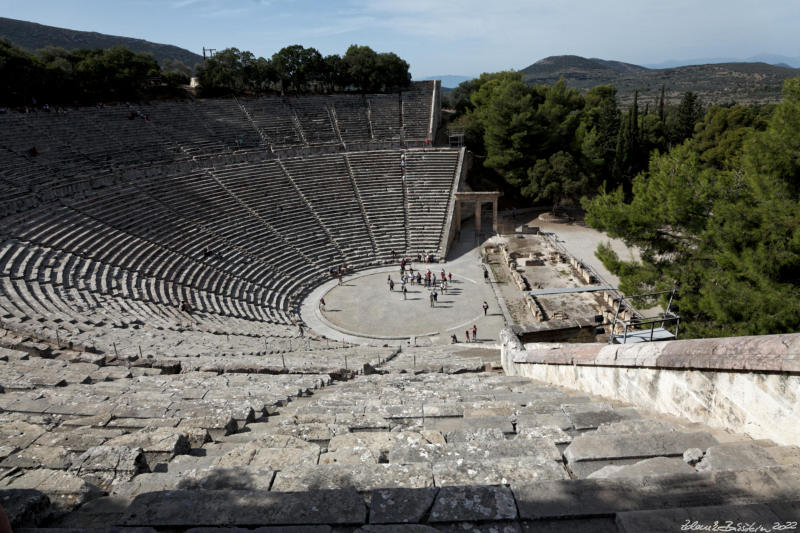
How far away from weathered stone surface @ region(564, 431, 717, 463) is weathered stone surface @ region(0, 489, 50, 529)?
3101mm

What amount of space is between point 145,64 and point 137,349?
35.3 metres

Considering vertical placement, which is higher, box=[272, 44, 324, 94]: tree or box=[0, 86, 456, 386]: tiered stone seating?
box=[272, 44, 324, 94]: tree

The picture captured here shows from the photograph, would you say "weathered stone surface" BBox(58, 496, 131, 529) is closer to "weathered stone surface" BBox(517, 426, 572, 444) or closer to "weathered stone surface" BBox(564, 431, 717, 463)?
"weathered stone surface" BBox(564, 431, 717, 463)

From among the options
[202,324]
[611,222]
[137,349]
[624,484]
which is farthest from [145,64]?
[624,484]

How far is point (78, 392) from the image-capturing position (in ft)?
21.2

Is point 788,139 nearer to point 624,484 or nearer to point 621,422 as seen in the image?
point 621,422

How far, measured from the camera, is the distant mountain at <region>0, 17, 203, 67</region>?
80.0 m

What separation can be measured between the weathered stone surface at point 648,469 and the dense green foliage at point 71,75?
38.6 m

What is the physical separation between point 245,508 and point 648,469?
89.2 inches

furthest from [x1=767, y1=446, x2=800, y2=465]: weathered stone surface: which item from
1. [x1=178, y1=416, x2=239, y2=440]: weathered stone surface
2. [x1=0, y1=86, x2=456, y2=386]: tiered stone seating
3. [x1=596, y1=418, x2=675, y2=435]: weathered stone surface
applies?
[x1=0, y1=86, x2=456, y2=386]: tiered stone seating

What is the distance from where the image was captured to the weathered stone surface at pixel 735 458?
268 centimetres

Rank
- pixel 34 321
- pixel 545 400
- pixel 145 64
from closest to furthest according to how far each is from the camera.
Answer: pixel 545 400, pixel 34 321, pixel 145 64

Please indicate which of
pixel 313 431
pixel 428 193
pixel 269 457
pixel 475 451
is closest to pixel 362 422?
pixel 313 431

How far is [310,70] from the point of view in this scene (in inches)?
1666
